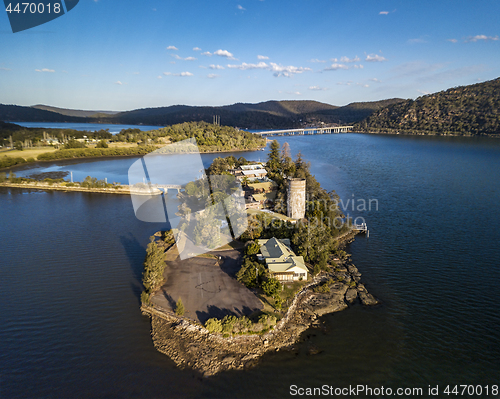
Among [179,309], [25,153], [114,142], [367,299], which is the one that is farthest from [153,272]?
[114,142]

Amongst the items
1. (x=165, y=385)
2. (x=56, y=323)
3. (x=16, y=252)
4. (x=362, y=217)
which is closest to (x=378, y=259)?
(x=362, y=217)

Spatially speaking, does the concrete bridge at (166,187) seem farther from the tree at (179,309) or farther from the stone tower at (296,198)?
the tree at (179,309)

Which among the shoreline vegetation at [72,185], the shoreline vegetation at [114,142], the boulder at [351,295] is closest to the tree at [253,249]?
the boulder at [351,295]

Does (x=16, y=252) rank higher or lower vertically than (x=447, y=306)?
higher

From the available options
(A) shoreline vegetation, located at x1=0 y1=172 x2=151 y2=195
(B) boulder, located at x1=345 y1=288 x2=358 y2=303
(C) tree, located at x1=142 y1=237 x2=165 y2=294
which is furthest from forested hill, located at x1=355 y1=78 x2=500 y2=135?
(C) tree, located at x1=142 y1=237 x2=165 y2=294

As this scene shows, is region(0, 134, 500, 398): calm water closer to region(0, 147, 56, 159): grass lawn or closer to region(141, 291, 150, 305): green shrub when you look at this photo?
region(141, 291, 150, 305): green shrub

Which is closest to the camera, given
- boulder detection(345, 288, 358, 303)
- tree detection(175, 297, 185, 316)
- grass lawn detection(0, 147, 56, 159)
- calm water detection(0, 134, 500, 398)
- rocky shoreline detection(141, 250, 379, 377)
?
calm water detection(0, 134, 500, 398)

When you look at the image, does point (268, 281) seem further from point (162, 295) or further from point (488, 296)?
point (488, 296)
